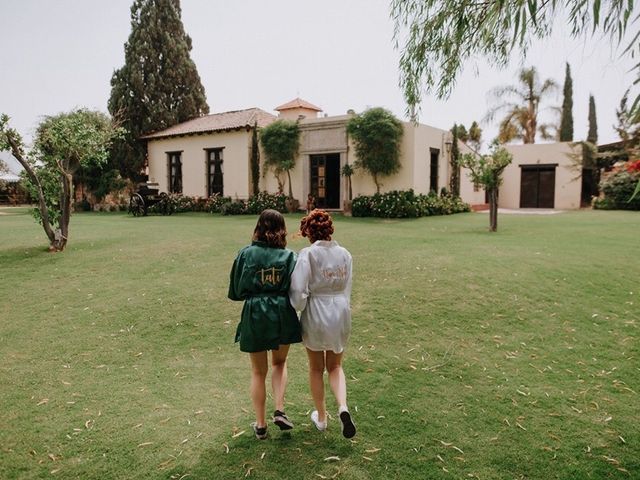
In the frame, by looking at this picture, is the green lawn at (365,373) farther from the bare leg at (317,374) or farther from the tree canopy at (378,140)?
the tree canopy at (378,140)

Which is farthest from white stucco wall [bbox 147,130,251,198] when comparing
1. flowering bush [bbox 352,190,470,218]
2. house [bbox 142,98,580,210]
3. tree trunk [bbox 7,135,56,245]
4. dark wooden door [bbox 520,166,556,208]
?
dark wooden door [bbox 520,166,556,208]

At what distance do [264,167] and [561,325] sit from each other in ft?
55.8

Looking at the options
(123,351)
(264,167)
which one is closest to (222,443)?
(123,351)

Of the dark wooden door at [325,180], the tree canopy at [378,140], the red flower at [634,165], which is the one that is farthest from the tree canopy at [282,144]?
the red flower at [634,165]

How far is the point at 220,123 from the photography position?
74.3 ft

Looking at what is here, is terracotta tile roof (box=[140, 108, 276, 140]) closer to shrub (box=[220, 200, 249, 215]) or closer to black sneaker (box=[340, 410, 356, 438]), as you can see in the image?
shrub (box=[220, 200, 249, 215])

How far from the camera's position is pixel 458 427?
3178 mm

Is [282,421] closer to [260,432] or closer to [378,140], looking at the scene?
[260,432]

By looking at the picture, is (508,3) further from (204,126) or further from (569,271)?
(204,126)

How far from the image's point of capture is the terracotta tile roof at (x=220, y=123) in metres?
21.5

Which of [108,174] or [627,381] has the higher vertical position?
[108,174]

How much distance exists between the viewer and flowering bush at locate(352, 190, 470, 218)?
16.6 meters

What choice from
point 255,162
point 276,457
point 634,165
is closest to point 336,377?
point 276,457

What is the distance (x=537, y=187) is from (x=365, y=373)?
78.5 feet
